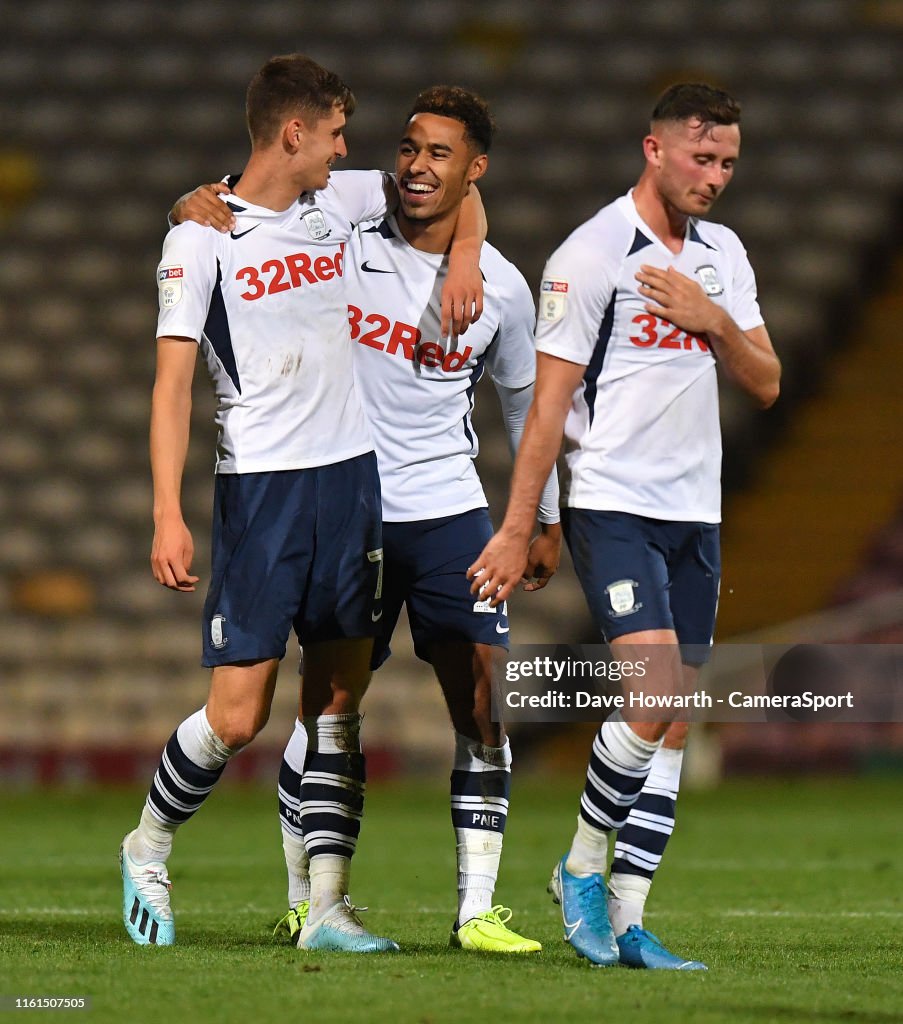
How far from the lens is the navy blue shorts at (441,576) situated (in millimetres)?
4777

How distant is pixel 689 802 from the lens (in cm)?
1036

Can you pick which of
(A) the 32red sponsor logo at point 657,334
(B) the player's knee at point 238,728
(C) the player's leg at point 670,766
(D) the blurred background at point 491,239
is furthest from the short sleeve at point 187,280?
(D) the blurred background at point 491,239

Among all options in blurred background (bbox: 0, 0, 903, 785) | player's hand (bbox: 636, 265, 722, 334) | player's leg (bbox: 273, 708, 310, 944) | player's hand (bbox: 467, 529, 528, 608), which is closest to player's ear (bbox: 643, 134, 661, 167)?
player's hand (bbox: 636, 265, 722, 334)

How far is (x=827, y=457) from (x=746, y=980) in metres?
10.5

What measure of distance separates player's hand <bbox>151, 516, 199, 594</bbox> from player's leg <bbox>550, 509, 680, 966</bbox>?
0.95 metres

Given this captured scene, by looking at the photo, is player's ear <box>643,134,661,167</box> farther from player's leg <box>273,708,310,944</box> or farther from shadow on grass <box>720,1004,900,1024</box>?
shadow on grass <box>720,1004,900,1024</box>

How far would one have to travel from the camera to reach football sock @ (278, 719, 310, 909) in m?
5.02

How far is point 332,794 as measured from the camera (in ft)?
15.4

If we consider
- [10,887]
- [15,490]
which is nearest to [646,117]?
[15,490]

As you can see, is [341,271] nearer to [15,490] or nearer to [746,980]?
[746,980]

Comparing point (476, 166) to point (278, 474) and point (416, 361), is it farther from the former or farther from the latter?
point (278, 474)

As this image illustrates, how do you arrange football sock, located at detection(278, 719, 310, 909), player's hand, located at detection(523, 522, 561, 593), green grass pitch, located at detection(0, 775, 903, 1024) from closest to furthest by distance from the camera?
1. green grass pitch, located at detection(0, 775, 903, 1024)
2. player's hand, located at detection(523, 522, 561, 593)
3. football sock, located at detection(278, 719, 310, 909)

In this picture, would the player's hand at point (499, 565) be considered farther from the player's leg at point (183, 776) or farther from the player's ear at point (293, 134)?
the player's ear at point (293, 134)

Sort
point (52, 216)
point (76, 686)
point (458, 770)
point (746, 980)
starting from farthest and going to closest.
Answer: point (52, 216) < point (76, 686) < point (458, 770) < point (746, 980)
